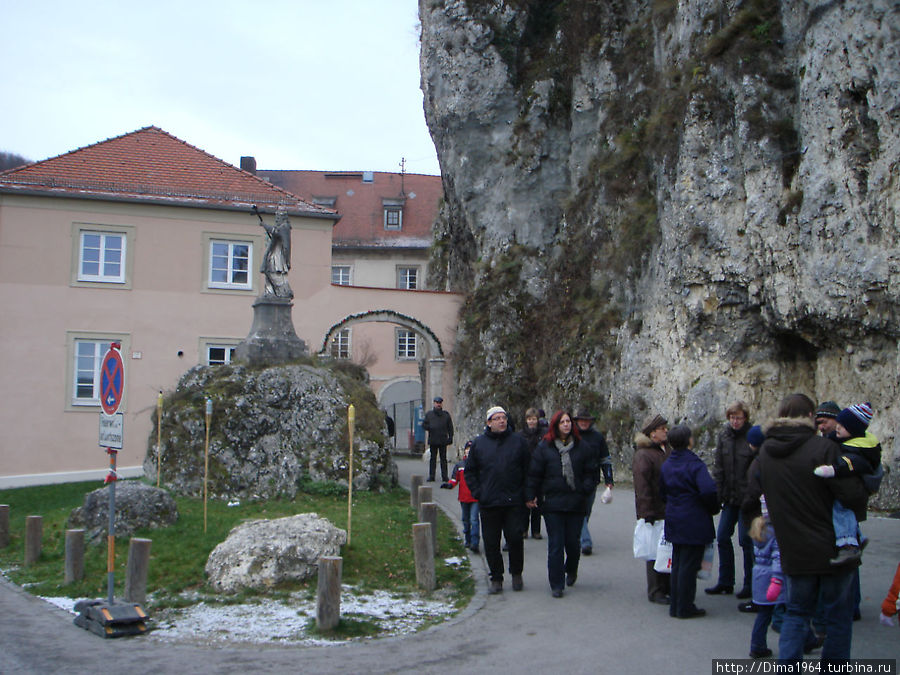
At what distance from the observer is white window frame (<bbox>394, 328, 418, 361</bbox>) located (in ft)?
140

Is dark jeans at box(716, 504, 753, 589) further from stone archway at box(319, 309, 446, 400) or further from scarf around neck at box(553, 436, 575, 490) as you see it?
stone archway at box(319, 309, 446, 400)

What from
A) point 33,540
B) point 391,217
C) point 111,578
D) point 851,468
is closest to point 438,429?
point 33,540

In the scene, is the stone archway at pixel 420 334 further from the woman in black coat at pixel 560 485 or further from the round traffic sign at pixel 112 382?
the woman in black coat at pixel 560 485

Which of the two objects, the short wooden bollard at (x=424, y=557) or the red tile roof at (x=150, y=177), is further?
the red tile roof at (x=150, y=177)

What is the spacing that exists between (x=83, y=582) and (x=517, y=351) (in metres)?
18.6

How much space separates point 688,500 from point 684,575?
64 centimetres

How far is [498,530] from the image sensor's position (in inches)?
335

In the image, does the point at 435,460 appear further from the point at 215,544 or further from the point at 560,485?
the point at 560,485

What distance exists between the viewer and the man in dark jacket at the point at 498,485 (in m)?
8.39

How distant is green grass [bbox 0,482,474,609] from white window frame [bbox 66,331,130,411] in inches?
321

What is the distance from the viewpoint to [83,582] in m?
9.48

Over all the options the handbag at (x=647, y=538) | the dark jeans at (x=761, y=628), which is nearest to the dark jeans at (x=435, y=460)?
the handbag at (x=647, y=538)

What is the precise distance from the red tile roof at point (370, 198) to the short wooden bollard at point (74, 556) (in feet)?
117

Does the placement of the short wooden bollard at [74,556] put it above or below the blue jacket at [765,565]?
below
